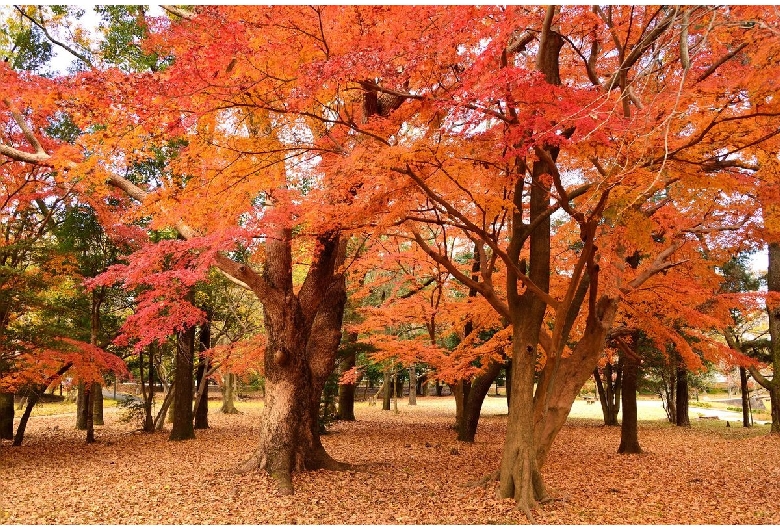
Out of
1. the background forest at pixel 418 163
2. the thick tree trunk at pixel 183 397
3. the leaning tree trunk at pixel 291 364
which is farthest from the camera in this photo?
the thick tree trunk at pixel 183 397

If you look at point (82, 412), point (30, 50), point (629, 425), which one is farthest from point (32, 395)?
point (629, 425)

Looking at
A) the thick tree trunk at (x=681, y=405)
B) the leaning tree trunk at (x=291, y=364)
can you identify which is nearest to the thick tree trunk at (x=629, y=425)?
the leaning tree trunk at (x=291, y=364)

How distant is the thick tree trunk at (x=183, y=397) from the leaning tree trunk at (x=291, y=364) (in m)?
5.99

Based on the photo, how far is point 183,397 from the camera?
13789 millimetres

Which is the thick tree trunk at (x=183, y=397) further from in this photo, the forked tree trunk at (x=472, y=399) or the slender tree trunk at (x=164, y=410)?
the forked tree trunk at (x=472, y=399)

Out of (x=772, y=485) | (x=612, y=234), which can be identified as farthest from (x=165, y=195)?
(x=772, y=485)

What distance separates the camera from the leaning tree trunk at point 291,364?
27.3ft

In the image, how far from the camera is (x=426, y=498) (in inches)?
286

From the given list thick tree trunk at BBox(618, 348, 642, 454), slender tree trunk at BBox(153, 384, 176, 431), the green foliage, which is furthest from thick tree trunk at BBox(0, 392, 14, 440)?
thick tree trunk at BBox(618, 348, 642, 454)

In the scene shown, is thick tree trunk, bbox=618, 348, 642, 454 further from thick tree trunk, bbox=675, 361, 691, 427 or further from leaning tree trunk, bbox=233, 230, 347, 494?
thick tree trunk, bbox=675, 361, 691, 427

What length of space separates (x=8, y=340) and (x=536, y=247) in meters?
9.33

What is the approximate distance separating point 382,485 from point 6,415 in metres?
10.4

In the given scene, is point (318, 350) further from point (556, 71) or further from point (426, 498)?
point (556, 71)

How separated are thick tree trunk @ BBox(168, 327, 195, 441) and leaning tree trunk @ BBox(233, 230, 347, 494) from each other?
19.6ft
